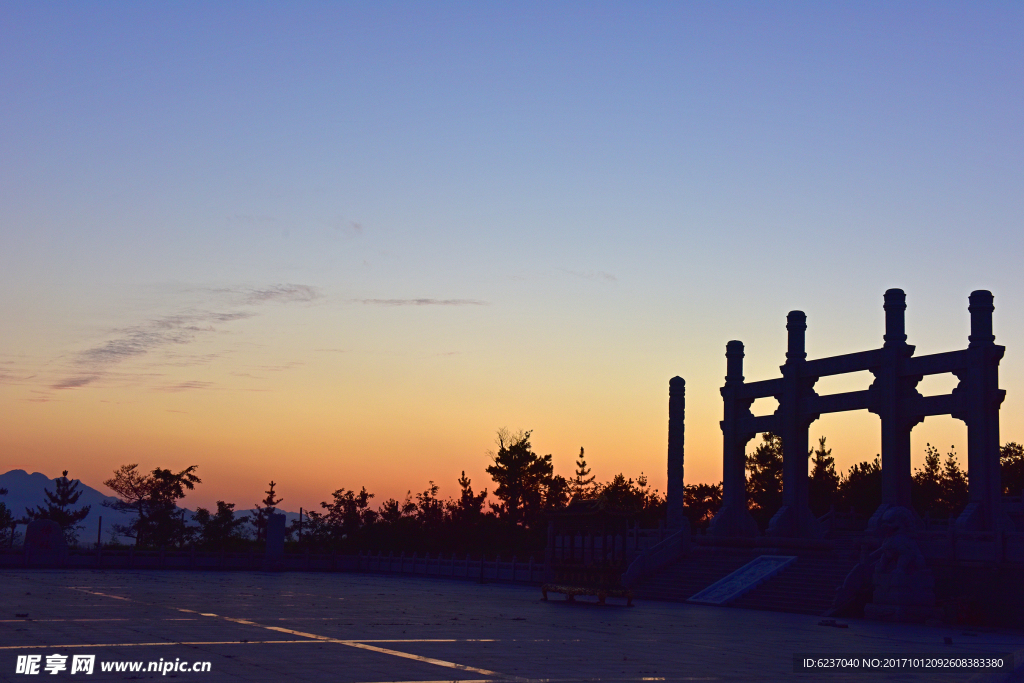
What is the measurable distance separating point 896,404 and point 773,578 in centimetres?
824

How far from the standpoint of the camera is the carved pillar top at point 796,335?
3938 centimetres

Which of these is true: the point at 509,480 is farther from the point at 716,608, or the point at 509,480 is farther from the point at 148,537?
the point at 716,608

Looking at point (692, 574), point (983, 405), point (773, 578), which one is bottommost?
point (692, 574)

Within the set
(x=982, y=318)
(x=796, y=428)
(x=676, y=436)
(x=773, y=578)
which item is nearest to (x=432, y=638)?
(x=773, y=578)

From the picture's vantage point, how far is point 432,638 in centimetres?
1738

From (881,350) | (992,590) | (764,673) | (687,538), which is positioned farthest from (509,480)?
(764,673)

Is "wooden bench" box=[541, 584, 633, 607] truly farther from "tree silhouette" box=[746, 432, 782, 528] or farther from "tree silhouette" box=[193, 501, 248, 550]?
"tree silhouette" box=[193, 501, 248, 550]

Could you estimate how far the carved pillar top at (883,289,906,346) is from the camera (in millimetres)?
34719

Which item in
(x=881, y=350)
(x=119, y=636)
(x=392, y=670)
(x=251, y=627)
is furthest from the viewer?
(x=881, y=350)

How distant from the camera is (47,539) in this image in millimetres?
47156

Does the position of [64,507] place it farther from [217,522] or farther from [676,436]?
[676,436]

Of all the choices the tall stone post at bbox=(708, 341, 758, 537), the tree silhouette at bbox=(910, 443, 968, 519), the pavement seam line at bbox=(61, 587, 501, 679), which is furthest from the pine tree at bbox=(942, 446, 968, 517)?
the pavement seam line at bbox=(61, 587, 501, 679)

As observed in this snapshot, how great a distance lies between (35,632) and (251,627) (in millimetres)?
3709

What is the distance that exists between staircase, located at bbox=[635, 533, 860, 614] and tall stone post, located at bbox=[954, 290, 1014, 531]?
14.2ft
